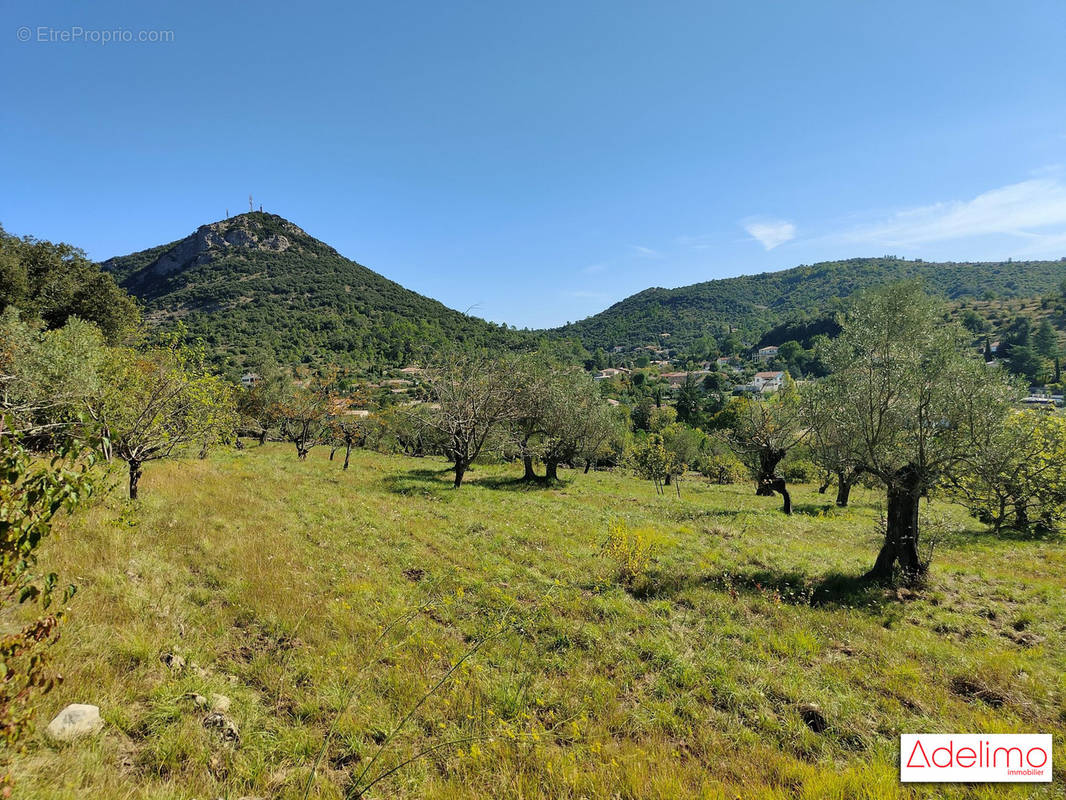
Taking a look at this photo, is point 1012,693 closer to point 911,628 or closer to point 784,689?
point 911,628

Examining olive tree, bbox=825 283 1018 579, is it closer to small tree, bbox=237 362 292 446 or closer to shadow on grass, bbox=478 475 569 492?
shadow on grass, bbox=478 475 569 492

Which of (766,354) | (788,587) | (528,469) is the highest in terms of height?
(766,354)

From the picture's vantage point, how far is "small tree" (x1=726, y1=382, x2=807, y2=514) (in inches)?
989

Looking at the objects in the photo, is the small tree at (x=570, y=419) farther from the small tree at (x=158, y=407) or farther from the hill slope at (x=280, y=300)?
the hill slope at (x=280, y=300)

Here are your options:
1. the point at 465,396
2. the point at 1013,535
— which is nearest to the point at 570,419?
the point at 465,396

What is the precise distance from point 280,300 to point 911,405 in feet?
498

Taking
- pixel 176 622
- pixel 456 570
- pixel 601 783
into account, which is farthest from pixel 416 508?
pixel 601 783

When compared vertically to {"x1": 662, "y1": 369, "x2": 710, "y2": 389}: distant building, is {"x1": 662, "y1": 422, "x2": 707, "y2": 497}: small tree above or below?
below

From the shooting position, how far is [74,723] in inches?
170

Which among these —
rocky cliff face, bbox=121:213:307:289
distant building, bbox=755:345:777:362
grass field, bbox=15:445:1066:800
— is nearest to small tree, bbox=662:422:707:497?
grass field, bbox=15:445:1066:800

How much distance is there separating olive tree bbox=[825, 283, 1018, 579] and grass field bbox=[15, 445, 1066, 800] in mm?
2418

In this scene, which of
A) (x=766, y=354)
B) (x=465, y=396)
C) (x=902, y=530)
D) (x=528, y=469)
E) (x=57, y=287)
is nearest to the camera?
(x=902, y=530)

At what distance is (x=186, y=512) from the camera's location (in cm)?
1264

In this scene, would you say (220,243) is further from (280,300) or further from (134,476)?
(134,476)
